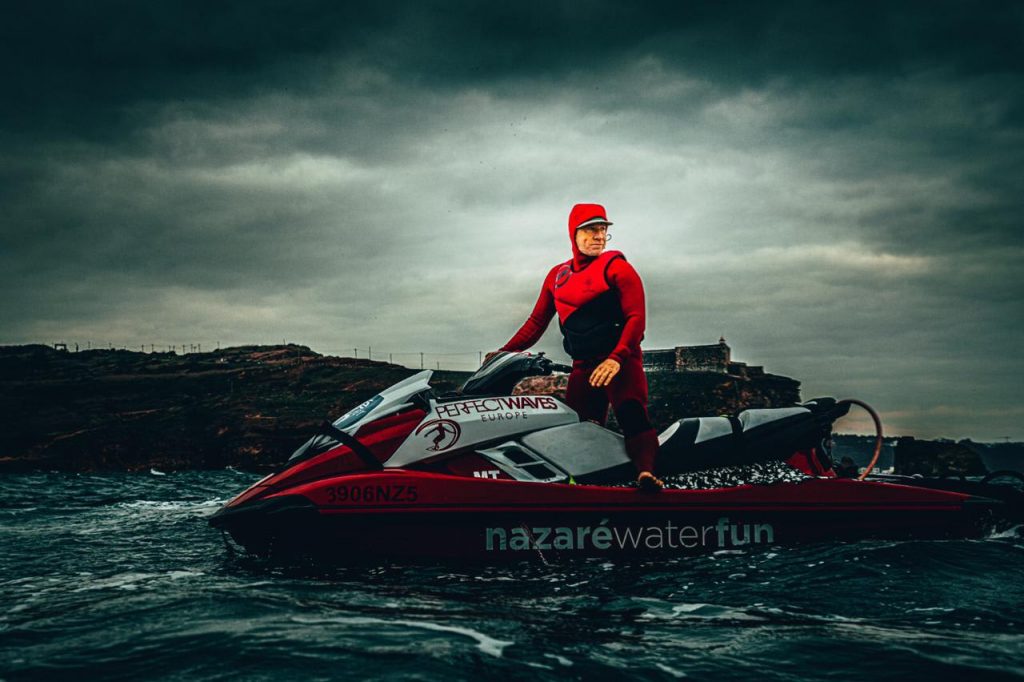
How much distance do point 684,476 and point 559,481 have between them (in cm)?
107

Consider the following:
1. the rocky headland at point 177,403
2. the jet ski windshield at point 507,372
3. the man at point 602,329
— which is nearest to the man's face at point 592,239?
the man at point 602,329

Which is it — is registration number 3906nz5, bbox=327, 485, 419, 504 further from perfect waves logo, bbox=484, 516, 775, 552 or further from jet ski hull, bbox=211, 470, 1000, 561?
perfect waves logo, bbox=484, 516, 775, 552

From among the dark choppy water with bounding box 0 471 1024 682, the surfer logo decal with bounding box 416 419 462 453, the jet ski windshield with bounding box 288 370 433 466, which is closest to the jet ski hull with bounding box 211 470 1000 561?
the dark choppy water with bounding box 0 471 1024 682

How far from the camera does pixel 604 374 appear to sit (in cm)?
575

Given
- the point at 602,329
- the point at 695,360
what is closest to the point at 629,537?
the point at 602,329

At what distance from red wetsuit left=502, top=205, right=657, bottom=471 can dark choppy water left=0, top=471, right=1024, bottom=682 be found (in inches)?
44.2

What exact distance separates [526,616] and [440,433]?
1864mm

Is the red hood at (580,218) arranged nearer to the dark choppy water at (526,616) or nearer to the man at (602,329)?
the man at (602,329)

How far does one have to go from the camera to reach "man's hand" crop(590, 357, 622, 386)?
18.8ft

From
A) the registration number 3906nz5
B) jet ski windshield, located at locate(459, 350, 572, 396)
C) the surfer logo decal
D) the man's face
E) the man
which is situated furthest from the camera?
the man's face

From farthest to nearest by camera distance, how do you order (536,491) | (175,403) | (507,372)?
Answer: (175,403)
(507,372)
(536,491)

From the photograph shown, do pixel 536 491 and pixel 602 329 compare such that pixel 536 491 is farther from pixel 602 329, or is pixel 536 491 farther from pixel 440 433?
pixel 602 329

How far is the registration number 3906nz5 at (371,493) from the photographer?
210 inches

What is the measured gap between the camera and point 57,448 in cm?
3559
